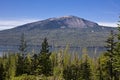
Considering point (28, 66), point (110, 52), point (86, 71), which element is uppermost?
point (110, 52)

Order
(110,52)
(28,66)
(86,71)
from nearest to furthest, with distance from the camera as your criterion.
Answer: (110,52), (28,66), (86,71)

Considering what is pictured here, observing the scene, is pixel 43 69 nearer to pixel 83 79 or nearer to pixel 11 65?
pixel 83 79

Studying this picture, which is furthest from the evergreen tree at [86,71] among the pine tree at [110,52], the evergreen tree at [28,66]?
the pine tree at [110,52]

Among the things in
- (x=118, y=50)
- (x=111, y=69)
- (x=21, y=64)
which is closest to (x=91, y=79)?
(x=21, y=64)

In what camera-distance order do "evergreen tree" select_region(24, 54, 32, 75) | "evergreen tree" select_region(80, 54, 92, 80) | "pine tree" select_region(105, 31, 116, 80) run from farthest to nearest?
"evergreen tree" select_region(80, 54, 92, 80), "evergreen tree" select_region(24, 54, 32, 75), "pine tree" select_region(105, 31, 116, 80)

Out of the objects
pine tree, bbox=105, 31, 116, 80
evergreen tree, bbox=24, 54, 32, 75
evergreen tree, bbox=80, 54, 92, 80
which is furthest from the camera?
evergreen tree, bbox=80, 54, 92, 80

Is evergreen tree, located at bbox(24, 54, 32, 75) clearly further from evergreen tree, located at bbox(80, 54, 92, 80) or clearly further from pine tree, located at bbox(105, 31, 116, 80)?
pine tree, located at bbox(105, 31, 116, 80)

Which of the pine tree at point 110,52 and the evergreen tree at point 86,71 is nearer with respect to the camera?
the pine tree at point 110,52

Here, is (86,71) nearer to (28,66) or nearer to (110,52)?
(28,66)

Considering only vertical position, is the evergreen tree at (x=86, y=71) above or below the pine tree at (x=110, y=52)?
below

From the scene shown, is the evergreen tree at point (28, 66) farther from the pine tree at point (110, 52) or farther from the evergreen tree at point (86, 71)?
the pine tree at point (110, 52)

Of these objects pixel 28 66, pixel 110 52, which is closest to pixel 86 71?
pixel 28 66

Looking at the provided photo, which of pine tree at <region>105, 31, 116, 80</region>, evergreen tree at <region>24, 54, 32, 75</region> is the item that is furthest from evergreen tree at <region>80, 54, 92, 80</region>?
pine tree at <region>105, 31, 116, 80</region>

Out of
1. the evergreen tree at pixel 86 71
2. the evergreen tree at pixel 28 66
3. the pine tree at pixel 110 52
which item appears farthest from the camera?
the evergreen tree at pixel 86 71
